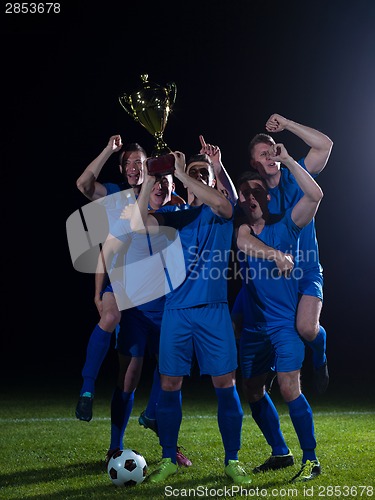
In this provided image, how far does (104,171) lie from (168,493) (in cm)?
709

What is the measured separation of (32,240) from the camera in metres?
11.3

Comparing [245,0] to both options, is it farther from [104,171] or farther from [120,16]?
[104,171]

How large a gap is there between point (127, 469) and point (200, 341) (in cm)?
78

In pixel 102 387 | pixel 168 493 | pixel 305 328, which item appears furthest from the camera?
pixel 102 387

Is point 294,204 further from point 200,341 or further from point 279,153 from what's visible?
point 200,341

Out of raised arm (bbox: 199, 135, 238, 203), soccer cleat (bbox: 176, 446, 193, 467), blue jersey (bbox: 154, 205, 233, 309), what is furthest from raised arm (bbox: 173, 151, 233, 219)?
soccer cleat (bbox: 176, 446, 193, 467)

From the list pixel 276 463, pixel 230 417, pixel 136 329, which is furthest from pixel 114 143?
pixel 276 463

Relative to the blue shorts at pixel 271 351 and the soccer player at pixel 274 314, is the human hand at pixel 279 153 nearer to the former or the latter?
the soccer player at pixel 274 314

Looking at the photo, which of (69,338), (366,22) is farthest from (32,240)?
(366,22)

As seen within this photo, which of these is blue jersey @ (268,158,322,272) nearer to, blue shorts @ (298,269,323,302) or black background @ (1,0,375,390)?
blue shorts @ (298,269,323,302)

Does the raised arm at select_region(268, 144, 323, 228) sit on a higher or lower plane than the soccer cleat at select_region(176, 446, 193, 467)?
higher

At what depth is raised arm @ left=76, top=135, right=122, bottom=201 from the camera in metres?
4.66
